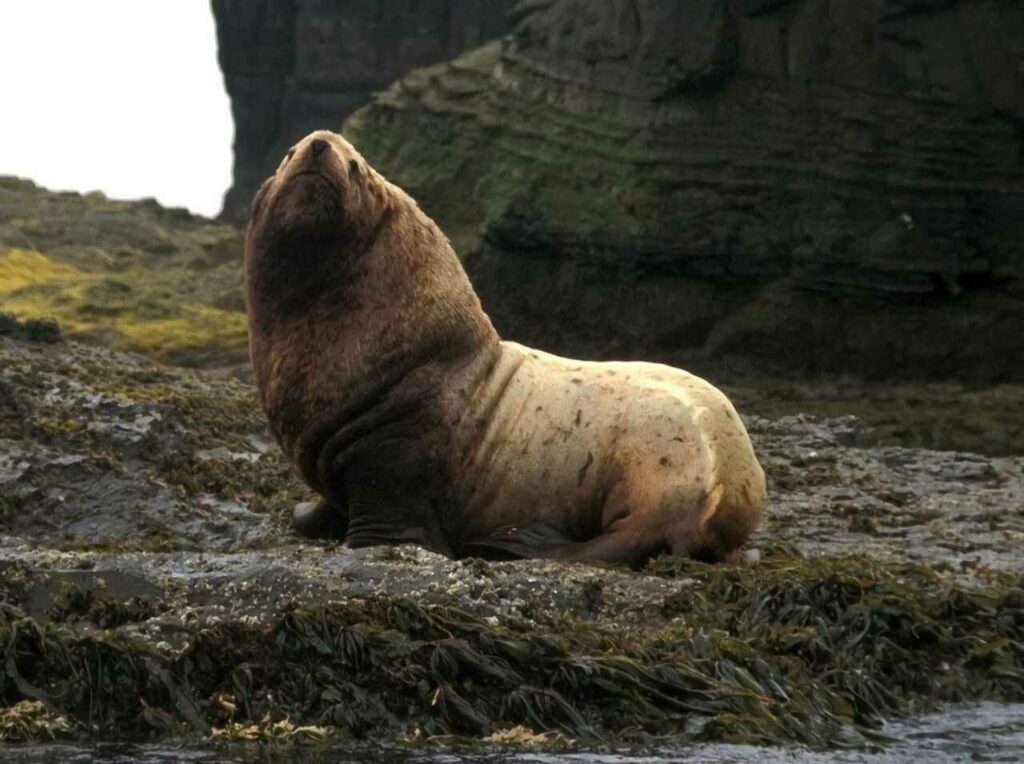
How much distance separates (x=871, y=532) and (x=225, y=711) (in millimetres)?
4823

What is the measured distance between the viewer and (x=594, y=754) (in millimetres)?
6926

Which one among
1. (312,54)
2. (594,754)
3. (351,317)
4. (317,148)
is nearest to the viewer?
(594,754)

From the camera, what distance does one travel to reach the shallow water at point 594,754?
22.1 ft

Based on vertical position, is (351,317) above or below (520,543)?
above

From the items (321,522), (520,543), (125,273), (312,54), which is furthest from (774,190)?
(312,54)

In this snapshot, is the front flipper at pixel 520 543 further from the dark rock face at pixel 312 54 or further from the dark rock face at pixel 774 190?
the dark rock face at pixel 312 54

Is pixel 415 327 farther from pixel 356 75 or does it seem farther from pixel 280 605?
pixel 356 75

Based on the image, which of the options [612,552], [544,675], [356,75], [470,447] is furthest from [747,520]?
[356,75]

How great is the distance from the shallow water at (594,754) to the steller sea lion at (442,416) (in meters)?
2.32

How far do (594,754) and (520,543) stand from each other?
2853 millimetres

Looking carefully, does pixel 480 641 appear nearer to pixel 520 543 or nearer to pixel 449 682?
pixel 449 682

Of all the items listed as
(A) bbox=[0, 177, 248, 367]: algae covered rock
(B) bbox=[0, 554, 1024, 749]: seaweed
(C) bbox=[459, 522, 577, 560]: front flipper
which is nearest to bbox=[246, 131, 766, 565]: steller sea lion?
(C) bbox=[459, 522, 577, 560]: front flipper

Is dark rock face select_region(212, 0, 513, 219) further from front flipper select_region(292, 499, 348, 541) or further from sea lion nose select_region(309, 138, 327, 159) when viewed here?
sea lion nose select_region(309, 138, 327, 159)

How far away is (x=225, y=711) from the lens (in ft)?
23.4
